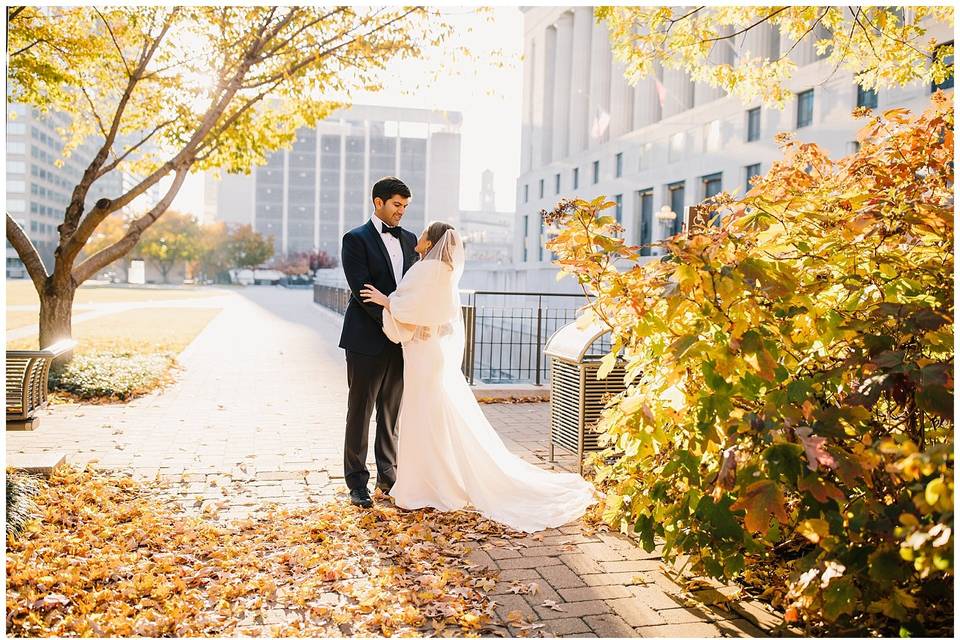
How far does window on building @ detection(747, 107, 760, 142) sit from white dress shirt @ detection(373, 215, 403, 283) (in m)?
33.7

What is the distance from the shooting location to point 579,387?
6062 mm

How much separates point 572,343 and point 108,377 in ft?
22.6

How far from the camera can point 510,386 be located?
10680 mm

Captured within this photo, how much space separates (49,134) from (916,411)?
144 metres

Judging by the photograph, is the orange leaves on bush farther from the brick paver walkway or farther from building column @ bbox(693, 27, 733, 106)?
building column @ bbox(693, 27, 733, 106)

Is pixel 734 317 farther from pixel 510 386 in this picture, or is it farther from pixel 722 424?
pixel 510 386

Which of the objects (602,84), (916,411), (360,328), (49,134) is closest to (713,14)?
(360,328)

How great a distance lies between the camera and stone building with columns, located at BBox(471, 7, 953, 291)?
3094 centimetres

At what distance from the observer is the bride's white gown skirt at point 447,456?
5277mm

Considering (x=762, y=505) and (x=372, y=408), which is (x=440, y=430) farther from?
(x=762, y=505)

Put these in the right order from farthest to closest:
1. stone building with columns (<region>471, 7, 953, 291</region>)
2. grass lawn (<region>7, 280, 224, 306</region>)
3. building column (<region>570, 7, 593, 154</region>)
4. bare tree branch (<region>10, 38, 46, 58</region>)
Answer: building column (<region>570, 7, 593, 154</region>) < grass lawn (<region>7, 280, 224, 306</region>) < stone building with columns (<region>471, 7, 953, 291</region>) < bare tree branch (<region>10, 38, 46, 58</region>)

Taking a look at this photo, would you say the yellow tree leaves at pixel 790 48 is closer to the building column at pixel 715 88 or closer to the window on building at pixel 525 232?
the building column at pixel 715 88

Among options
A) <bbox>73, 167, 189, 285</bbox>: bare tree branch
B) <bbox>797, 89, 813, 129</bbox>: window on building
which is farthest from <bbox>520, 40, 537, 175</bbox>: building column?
<bbox>73, 167, 189, 285</bbox>: bare tree branch

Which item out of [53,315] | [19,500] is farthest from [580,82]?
[19,500]
